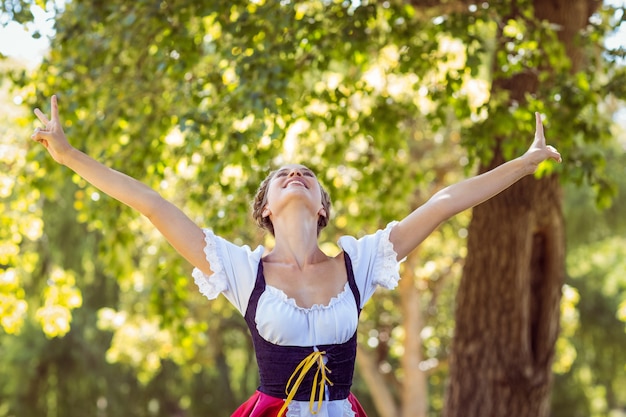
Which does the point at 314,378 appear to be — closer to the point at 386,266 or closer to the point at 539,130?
the point at 386,266

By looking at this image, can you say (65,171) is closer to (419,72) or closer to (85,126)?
(85,126)

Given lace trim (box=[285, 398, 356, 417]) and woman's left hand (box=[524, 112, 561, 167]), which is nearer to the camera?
lace trim (box=[285, 398, 356, 417])

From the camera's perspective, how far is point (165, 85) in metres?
6.71

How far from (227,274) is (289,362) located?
33cm

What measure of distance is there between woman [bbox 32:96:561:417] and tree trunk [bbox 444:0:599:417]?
9.78 ft

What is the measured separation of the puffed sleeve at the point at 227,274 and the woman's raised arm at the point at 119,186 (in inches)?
3.0

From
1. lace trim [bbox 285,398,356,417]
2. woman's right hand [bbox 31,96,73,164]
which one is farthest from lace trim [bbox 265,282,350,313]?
woman's right hand [bbox 31,96,73,164]

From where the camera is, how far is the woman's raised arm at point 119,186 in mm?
2857

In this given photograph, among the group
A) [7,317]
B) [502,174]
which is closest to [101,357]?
[7,317]

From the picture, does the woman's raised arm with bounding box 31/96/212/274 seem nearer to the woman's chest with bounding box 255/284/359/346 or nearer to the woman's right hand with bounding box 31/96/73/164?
the woman's right hand with bounding box 31/96/73/164

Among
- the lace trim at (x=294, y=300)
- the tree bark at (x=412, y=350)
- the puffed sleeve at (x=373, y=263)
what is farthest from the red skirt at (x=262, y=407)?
the tree bark at (x=412, y=350)

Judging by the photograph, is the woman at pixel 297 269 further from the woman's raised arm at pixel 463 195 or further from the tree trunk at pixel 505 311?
the tree trunk at pixel 505 311

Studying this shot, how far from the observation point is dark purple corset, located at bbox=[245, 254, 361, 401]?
285 cm

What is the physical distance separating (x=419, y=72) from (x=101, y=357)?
1004cm
